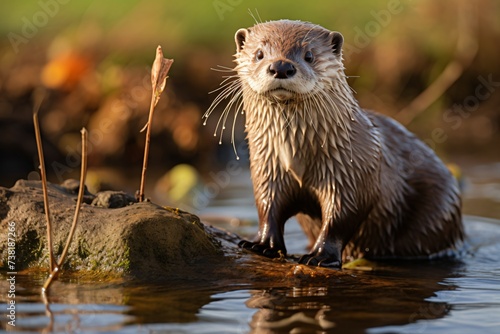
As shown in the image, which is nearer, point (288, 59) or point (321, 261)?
point (288, 59)

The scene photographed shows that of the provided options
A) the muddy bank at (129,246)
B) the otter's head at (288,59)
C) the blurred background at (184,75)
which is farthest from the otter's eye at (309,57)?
the blurred background at (184,75)

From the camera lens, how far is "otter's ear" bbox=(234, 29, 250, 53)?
13.2 feet

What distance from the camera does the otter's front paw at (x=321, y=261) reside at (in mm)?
3762

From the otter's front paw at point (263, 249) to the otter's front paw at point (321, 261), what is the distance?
5.4 inches

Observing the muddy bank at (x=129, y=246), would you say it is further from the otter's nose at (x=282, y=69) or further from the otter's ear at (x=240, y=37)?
the otter's ear at (x=240, y=37)

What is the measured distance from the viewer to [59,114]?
8828mm

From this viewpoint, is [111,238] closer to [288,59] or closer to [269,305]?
[269,305]

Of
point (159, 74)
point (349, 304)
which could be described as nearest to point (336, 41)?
point (159, 74)

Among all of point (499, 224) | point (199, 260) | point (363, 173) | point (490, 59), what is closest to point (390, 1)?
point (490, 59)

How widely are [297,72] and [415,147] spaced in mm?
1439

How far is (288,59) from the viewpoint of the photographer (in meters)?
3.64

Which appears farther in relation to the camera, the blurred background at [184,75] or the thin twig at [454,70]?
the thin twig at [454,70]

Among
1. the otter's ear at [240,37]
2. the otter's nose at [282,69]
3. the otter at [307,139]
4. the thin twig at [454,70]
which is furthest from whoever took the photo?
the thin twig at [454,70]

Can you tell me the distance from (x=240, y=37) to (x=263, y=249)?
102 centimetres
